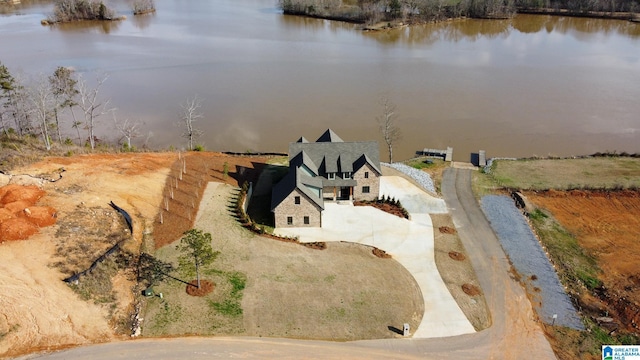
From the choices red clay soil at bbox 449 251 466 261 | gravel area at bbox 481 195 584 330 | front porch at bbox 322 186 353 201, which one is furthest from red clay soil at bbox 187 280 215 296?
gravel area at bbox 481 195 584 330

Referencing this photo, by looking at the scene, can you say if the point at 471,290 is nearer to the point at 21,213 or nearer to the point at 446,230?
the point at 446,230

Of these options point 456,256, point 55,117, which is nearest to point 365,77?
point 55,117

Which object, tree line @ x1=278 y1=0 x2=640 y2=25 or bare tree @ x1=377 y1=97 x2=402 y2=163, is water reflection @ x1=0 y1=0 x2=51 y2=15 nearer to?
tree line @ x1=278 y1=0 x2=640 y2=25

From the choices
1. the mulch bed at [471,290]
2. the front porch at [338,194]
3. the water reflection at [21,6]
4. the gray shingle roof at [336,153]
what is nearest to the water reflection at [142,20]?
the water reflection at [21,6]

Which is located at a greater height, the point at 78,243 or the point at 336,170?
the point at 336,170

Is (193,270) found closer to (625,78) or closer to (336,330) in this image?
(336,330)

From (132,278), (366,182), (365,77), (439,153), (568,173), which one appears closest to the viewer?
(132,278)
